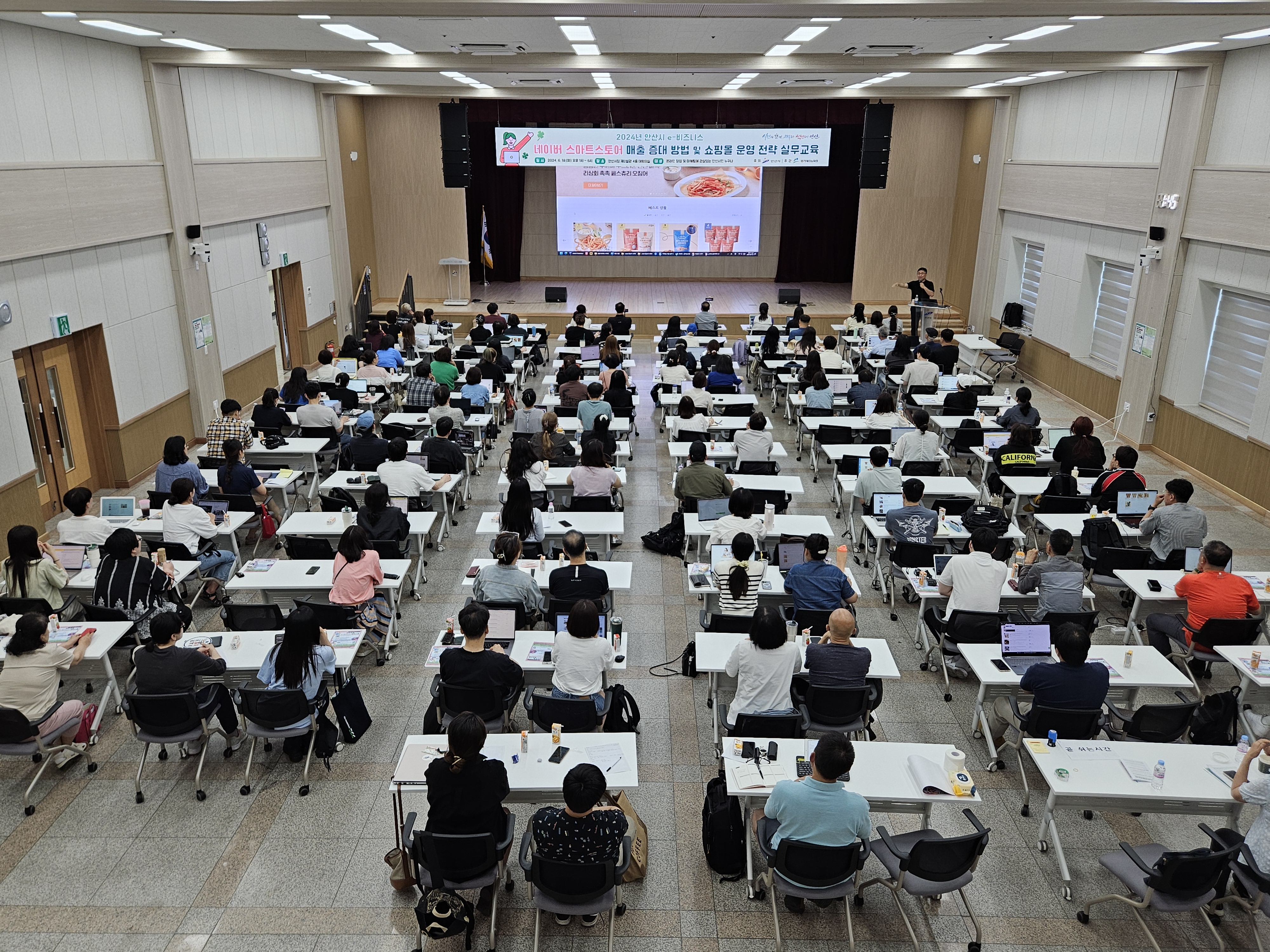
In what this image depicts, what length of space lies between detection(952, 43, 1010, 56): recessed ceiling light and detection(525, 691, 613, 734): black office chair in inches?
412

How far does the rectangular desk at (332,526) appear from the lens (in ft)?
31.4

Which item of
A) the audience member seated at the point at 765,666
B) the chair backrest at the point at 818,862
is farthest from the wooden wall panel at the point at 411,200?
the chair backrest at the point at 818,862

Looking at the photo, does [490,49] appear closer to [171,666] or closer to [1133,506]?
[171,666]

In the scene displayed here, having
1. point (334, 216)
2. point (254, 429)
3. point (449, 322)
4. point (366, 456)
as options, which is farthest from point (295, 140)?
point (366, 456)

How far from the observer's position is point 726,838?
19.4 feet

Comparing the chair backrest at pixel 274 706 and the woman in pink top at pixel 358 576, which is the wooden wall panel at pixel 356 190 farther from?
the chair backrest at pixel 274 706

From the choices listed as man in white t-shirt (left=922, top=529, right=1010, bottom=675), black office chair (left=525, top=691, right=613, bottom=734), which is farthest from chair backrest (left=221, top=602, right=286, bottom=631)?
man in white t-shirt (left=922, top=529, right=1010, bottom=675)

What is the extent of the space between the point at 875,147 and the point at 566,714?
16825 millimetres

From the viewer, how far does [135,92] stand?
13203 mm

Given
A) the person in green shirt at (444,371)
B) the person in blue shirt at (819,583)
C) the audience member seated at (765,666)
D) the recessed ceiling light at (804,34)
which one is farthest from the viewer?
the person in green shirt at (444,371)

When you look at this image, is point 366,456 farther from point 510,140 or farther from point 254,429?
point 510,140

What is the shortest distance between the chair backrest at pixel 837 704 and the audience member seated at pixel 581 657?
1505 mm

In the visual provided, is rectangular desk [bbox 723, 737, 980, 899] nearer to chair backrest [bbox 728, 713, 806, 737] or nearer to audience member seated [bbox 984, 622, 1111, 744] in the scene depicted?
chair backrest [bbox 728, 713, 806, 737]

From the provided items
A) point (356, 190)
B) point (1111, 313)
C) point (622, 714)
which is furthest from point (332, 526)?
point (356, 190)
